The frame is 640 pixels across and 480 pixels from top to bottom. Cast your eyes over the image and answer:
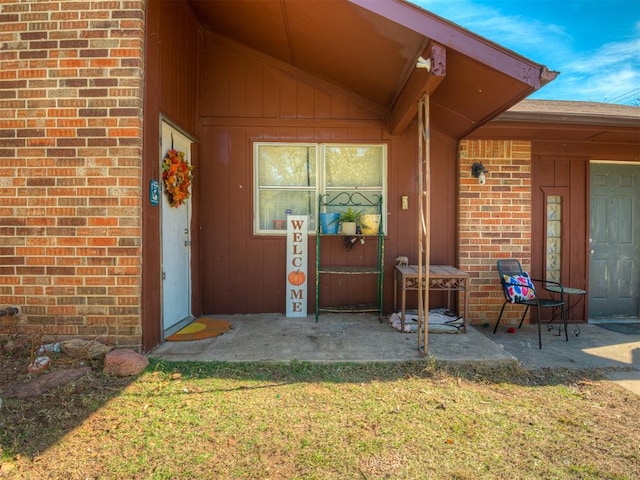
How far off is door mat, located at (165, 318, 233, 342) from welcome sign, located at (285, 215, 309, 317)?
85cm

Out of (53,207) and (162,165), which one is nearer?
(53,207)

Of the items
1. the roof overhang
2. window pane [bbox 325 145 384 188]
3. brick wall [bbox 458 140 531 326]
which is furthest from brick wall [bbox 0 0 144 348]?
brick wall [bbox 458 140 531 326]

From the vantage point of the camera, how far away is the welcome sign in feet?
15.6

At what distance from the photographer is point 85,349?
10.5ft

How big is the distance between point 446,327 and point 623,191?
11.2 ft

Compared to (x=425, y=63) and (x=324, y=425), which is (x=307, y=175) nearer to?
(x=425, y=63)

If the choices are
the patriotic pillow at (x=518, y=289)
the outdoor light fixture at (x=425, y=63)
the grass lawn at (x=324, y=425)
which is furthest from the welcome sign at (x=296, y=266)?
the patriotic pillow at (x=518, y=289)

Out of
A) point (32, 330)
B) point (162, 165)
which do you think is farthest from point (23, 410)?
point (162, 165)

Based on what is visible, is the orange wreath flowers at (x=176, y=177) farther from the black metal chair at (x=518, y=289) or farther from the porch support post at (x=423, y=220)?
the black metal chair at (x=518, y=289)

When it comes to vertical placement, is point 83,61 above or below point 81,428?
above

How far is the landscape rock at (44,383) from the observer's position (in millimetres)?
2650

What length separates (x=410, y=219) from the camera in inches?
193

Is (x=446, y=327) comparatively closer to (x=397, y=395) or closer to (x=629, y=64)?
(x=397, y=395)

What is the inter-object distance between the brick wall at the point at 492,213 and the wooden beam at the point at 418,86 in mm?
971
